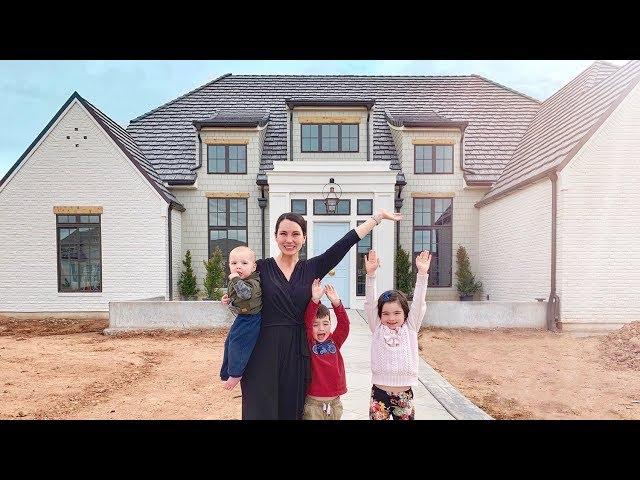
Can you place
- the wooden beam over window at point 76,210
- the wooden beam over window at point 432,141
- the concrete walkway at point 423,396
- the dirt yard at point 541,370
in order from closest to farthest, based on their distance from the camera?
the concrete walkway at point 423,396 → the dirt yard at point 541,370 → the wooden beam over window at point 76,210 → the wooden beam over window at point 432,141

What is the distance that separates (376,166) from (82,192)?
6.59m

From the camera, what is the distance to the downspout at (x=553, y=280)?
7004 mm

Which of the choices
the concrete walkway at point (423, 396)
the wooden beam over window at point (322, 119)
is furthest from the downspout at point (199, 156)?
the concrete walkway at point (423, 396)

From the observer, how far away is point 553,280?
7215mm

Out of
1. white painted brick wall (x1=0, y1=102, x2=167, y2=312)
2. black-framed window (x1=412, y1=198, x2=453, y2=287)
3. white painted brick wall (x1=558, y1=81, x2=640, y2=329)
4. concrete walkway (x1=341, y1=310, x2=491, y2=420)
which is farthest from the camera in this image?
black-framed window (x1=412, y1=198, x2=453, y2=287)

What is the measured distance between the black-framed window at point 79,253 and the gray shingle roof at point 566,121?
8.81 meters

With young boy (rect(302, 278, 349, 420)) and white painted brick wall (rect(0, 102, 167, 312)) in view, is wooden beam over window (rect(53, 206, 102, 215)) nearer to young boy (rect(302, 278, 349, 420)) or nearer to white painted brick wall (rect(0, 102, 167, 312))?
white painted brick wall (rect(0, 102, 167, 312))

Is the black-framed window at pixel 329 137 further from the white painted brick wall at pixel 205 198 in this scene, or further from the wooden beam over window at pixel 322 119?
the white painted brick wall at pixel 205 198

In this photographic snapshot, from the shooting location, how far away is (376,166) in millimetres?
9398

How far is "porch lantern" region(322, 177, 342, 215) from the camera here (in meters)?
9.09

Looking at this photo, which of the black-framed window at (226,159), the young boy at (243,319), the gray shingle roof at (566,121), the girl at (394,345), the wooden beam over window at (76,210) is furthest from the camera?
the black-framed window at (226,159)

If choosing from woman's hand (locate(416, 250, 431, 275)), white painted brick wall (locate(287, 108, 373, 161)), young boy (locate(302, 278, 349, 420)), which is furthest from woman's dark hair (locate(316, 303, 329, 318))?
white painted brick wall (locate(287, 108, 373, 161))

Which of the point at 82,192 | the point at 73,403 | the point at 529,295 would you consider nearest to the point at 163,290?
the point at 82,192

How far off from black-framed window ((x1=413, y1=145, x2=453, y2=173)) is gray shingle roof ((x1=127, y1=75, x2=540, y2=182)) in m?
0.44
